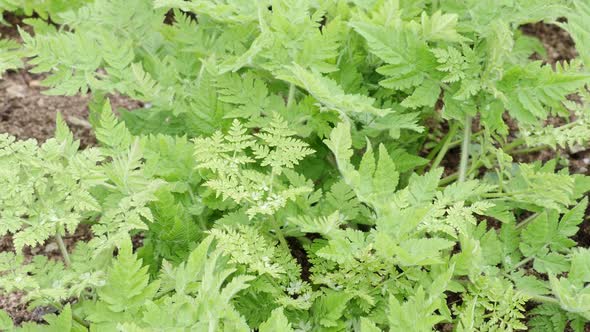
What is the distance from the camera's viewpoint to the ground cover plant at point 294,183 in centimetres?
215

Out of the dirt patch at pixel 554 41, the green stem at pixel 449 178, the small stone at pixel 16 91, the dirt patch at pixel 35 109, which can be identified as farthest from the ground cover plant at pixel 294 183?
the dirt patch at pixel 554 41

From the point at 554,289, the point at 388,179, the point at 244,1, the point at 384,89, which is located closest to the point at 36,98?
the point at 244,1

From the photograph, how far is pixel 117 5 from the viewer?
2.87 metres

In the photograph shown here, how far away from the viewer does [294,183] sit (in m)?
2.45

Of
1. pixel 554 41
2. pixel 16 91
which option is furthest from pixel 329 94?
pixel 554 41

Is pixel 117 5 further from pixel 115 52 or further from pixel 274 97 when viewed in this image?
pixel 274 97

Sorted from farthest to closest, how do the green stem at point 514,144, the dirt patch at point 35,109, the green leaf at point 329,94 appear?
the dirt patch at point 35,109 → the green stem at point 514,144 → the green leaf at point 329,94

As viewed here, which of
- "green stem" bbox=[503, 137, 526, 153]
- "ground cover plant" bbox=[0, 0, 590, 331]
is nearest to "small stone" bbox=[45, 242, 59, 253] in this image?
"ground cover plant" bbox=[0, 0, 590, 331]

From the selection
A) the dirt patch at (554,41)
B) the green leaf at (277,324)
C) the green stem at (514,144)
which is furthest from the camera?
the dirt patch at (554,41)

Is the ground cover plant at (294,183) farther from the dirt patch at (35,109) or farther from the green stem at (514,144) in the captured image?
the dirt patch at (35,109)

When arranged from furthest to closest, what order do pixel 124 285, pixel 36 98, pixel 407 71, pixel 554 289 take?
1. pixel 36 98
2. pixel 407 71
3. pixel 554 289
4. pixel 124 285

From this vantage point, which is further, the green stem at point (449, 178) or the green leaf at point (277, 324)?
the green stem at point (449, 178)

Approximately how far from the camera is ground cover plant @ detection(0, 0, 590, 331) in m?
2.15

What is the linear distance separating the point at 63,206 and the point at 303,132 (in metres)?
0.86
